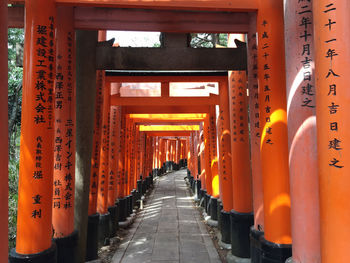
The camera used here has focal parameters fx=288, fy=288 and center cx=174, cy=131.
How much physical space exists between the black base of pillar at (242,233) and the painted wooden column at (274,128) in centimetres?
173

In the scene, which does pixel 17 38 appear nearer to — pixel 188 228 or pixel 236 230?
pixel 188 228

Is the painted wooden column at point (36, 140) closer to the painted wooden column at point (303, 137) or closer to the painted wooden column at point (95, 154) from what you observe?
the painted wooden column at point (95, 154)

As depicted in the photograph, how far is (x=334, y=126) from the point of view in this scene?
1.92 m

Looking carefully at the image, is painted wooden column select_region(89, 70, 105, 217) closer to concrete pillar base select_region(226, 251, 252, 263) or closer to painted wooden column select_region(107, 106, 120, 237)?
painted wooden column select_region(107, 106, 120, 237)

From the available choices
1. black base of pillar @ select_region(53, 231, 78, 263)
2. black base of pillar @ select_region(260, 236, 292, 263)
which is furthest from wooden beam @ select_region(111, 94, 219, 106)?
black base of pillar @ select_region(260, 236, 292, 263)

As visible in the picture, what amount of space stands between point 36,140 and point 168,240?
459cm

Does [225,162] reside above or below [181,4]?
below

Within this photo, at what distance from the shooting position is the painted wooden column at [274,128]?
315 cm

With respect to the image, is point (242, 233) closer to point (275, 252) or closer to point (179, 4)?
point (275, 252)

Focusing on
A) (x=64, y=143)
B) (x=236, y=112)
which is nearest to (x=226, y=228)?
(x=236, y=112)

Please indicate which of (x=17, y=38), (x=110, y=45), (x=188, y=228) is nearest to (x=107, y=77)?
(x=110, y=45)

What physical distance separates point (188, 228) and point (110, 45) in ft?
17.5

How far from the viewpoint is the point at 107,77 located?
625 cm

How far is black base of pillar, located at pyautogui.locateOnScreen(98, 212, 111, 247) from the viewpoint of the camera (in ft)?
20.7
